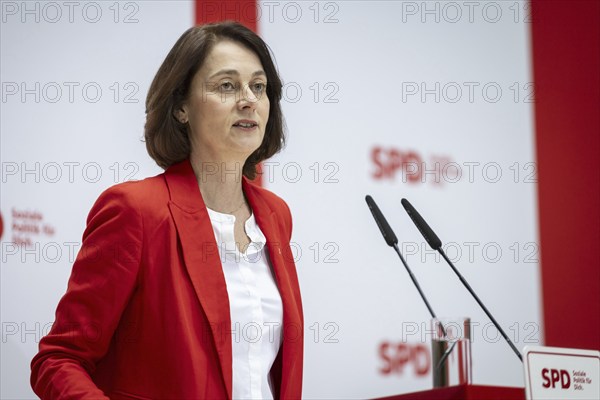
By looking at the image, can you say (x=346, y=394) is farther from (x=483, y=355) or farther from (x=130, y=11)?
(x=130, y=11)

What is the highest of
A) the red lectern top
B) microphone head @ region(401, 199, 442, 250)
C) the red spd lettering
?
microphone head @ region(401, 199, 442, 250)

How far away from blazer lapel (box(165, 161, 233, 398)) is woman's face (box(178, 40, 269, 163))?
0.13 metres

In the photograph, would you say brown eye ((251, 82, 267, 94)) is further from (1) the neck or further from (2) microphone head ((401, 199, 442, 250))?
(2) microphone head ((401, 199, 442, 250))

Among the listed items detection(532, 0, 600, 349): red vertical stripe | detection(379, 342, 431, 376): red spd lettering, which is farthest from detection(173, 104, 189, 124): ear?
detection(532, 0, 600, 349): red vertical stripe

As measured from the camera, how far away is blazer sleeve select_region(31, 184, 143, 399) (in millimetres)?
1364

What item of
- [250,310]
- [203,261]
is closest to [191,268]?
[203,261]

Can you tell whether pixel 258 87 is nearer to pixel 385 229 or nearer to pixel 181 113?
pixel 181 113

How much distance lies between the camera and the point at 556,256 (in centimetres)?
276

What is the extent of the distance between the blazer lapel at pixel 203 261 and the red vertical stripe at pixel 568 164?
1.67m

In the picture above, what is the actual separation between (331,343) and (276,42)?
1.06 m

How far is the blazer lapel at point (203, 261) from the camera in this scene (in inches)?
56.7

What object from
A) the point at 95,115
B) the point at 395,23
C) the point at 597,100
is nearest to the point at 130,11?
the point at 95,115

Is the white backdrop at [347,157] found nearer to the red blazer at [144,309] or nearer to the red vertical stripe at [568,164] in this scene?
the red vertical stripe at [568,164]

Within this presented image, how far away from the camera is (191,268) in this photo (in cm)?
146
